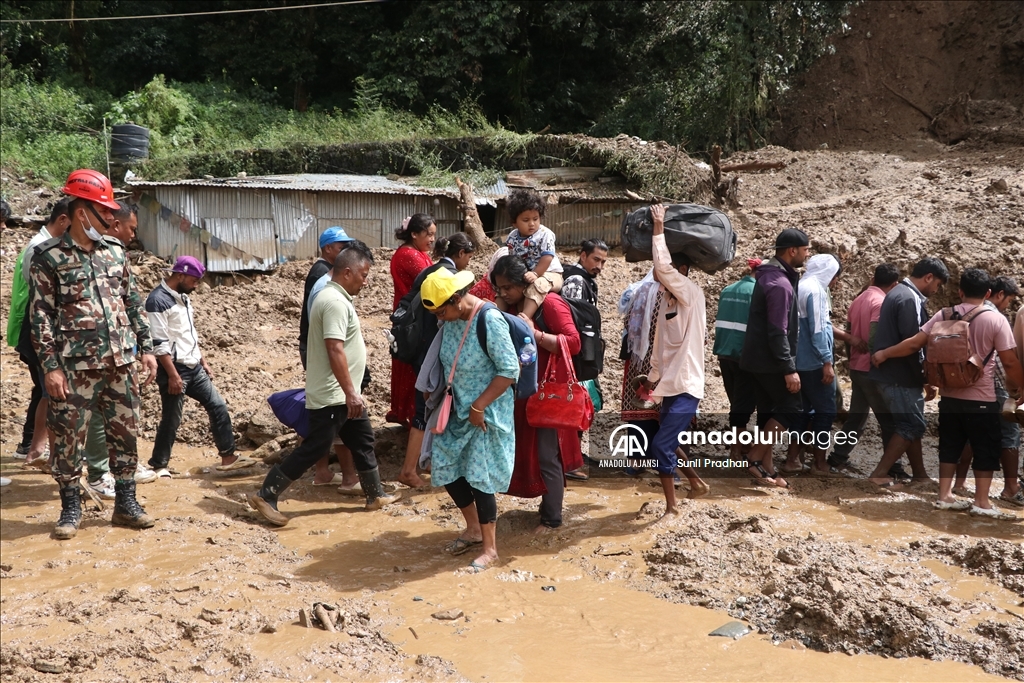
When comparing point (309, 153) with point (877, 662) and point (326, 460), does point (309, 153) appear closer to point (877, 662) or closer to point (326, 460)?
point (326, 460)

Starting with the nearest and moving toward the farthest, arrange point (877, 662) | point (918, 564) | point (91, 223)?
point (877, 662) → point (918, 564) → point (91, 223)

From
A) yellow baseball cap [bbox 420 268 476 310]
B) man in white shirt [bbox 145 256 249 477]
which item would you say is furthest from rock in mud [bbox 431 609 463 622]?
man in white shirt [bbox 145 256 249 477]

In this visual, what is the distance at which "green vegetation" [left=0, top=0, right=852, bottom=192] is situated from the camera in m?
17.4

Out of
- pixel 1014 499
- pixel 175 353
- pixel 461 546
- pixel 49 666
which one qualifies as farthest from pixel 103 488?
pixel 1014 499

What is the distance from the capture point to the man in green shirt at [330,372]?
17.6ft

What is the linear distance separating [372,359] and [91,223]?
4.48m

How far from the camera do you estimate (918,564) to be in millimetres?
4883

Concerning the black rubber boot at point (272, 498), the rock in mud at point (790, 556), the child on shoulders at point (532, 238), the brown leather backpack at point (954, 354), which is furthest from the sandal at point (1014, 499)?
the black rubber boot at point (272, 498)

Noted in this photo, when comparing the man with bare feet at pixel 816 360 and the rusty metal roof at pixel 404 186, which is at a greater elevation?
the rusty metal roof at pixel 404 186

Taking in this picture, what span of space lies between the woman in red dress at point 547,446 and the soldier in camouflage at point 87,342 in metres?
2.33

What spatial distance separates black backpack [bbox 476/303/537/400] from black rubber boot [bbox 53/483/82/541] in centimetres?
277

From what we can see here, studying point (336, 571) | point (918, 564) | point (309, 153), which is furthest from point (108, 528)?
point (309, 153)

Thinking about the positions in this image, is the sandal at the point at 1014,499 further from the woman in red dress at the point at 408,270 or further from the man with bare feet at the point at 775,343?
the woman in red dress at the point at 408,270

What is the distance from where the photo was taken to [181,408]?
6.38 metres
